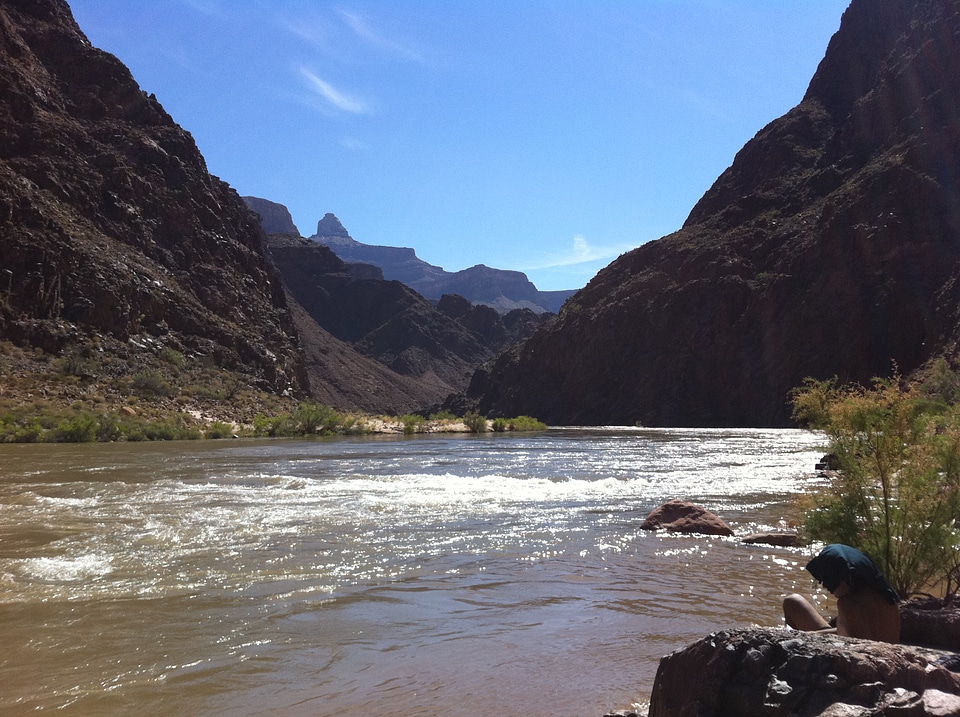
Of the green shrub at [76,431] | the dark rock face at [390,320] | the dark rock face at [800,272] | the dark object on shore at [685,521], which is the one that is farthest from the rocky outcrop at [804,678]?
the dark rock face at [390,320]

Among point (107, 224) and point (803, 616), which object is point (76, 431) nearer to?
point (107, 224)

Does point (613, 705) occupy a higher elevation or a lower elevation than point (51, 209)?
lower

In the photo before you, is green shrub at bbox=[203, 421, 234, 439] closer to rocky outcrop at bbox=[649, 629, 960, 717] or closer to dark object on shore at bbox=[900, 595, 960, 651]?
dark object on shore at bbox=[900, 595, 960, 651]

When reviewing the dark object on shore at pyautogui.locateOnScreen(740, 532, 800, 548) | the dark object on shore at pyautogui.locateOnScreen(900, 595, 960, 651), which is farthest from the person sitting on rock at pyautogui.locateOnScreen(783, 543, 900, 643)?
the dark object on shore at pyautogui.locateOnScreen(740, 532, 800, 548)

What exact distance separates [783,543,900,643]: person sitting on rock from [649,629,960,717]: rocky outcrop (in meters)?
0.90

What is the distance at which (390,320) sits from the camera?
174 metres

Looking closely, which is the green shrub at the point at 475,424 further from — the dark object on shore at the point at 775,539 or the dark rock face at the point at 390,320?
the dark rock face at the point at 390,320

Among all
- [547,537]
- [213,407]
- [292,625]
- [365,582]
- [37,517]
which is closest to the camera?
[292,625]

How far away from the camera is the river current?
14.6ft

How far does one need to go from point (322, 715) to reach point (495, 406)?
9816 centimetres

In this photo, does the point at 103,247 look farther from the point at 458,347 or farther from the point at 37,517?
the point at 458,347

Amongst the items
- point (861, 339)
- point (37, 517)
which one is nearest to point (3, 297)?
point (37, 517)

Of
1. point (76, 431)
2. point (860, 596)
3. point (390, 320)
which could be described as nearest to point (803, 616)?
point (860, 596)

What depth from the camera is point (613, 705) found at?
4309 millimetres
